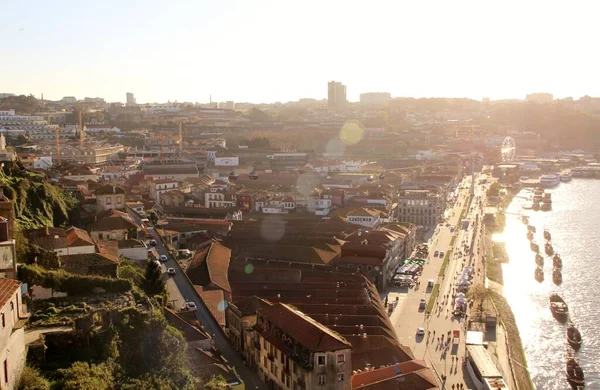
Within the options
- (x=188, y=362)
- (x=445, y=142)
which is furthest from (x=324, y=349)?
(x=445, y=142)

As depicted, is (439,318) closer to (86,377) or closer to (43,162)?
(86,377)

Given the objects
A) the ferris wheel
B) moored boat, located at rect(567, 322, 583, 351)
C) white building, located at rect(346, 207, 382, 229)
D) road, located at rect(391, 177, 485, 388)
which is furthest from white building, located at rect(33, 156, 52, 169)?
the ferris wheel

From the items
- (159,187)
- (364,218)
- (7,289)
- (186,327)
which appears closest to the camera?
(7,289)

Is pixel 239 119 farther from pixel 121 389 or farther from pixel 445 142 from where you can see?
pixel 121 389

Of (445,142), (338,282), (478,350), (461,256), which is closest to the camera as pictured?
(478,350)

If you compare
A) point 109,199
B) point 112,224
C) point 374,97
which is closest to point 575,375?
point 112,224

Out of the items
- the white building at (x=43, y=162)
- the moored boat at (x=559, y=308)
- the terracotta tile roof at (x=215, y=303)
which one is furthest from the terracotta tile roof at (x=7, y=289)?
the white building at (x=43, y=162)

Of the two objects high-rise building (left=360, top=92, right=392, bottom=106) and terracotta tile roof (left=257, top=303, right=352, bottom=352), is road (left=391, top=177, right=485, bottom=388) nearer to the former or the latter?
terracotta tile roof (left=257, top=303, right=352, bottom=352)
